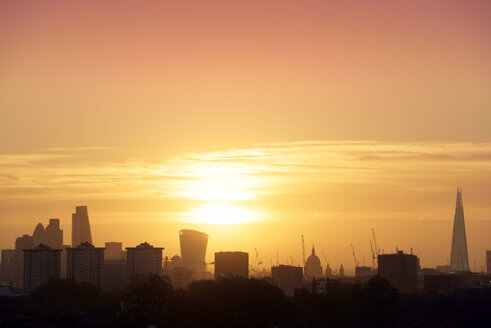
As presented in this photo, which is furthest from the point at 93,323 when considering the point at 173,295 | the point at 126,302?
the point at 173,295

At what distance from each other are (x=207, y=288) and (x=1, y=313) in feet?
136

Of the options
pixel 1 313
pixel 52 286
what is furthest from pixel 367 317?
pixel 52 286

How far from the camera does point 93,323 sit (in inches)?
5138

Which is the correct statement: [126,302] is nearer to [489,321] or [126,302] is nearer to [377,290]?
[377,290]

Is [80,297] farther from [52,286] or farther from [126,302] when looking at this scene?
[126,302]

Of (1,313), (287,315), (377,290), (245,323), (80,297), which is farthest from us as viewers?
(80,297)

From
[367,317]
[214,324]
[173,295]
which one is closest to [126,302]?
[173,295]

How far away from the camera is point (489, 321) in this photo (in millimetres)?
146750

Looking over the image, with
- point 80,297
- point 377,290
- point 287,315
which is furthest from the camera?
point 80,297

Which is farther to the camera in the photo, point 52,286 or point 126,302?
point 52,286

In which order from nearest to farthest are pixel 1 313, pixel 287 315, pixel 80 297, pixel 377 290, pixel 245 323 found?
pixel 245 323 → pixel 287 315 → pixel 377 290 → pixel 1 313 → pixel 80 297

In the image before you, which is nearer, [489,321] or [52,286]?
[489,321]

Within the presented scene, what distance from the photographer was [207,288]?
11950 centimetres

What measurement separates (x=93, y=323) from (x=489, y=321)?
58.0 m
